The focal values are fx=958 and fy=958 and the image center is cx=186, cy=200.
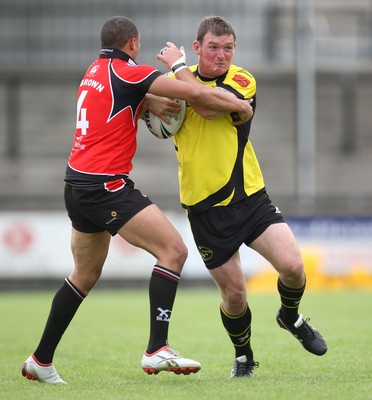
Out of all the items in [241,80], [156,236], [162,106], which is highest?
[241,80]

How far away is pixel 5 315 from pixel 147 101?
710 cm

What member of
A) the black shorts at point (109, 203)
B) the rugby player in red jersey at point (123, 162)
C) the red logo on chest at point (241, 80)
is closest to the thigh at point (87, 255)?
the rugby player in red jersey at point (123, 162)

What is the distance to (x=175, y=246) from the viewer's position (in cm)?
627

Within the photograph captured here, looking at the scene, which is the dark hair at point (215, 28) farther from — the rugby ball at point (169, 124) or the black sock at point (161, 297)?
the black sock at point (161, 297)

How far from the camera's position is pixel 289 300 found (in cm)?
683

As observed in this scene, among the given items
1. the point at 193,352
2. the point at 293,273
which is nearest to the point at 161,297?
the point at 293,273

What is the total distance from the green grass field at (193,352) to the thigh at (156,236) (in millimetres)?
836

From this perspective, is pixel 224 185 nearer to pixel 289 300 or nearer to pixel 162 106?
pixel 162 106

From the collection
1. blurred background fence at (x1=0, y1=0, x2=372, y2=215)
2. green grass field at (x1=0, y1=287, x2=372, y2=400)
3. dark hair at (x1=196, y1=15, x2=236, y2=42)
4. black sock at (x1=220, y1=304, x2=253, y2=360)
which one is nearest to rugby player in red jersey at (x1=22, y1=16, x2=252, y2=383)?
dark hair at (x1=196, y1=15, x2=236, y2=42)

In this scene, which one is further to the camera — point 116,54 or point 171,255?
point 116,54

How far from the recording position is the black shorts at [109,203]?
626 cm

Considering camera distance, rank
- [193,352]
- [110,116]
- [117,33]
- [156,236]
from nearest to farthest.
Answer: [156,236], [110,116], [117,33], [193,352]

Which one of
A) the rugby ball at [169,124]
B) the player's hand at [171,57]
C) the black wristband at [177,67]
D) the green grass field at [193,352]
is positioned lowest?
the green grass field at [193,352]

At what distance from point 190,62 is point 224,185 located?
1826cm
